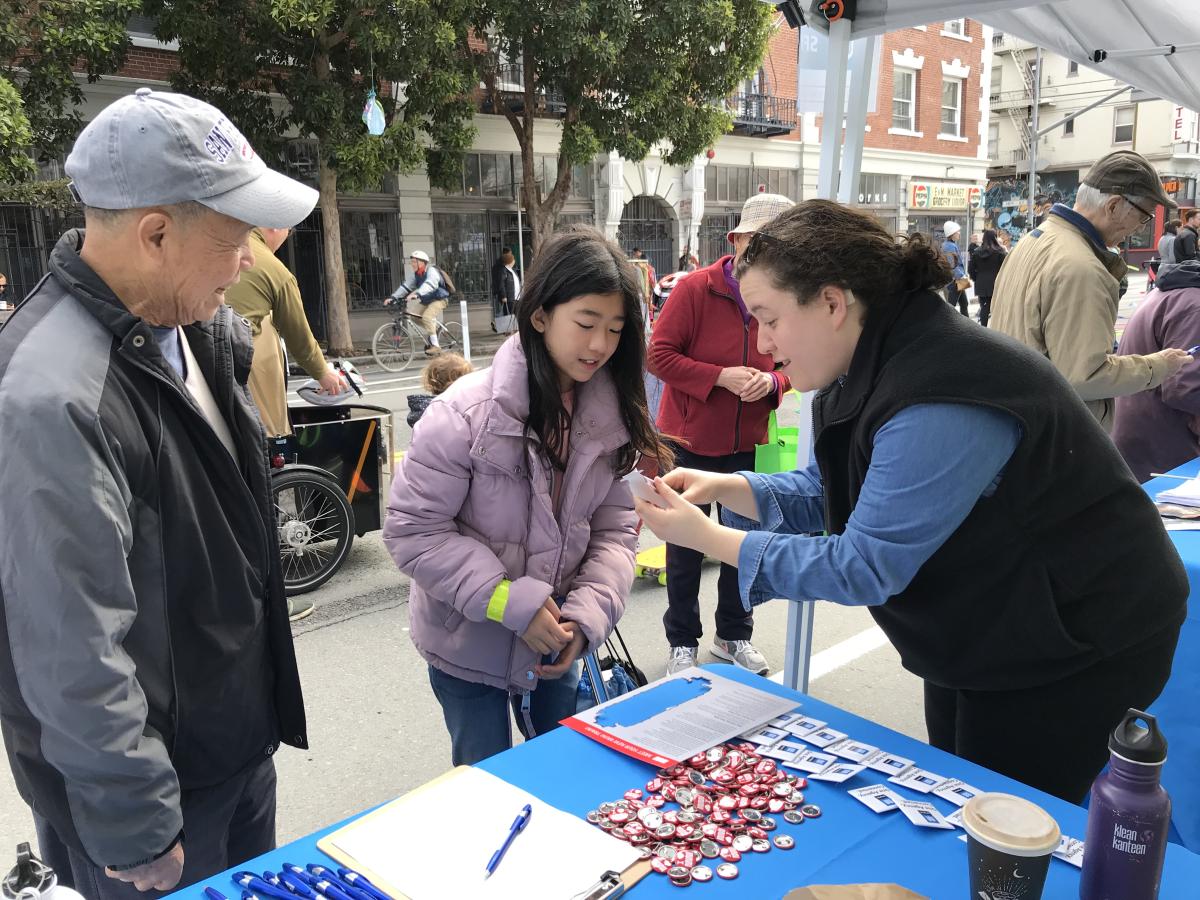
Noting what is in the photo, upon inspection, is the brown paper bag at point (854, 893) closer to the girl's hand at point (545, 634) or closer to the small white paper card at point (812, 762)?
the small white paper card at point (812, 762)

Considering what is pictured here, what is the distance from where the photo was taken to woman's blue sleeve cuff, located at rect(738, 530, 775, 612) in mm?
1675

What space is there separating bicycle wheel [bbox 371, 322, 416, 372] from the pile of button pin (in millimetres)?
14005

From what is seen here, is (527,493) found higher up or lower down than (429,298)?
higher up

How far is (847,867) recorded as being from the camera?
4.45 ft

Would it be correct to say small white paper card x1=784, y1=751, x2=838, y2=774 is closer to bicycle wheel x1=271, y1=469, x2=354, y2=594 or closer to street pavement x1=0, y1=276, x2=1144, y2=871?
street pavement x1=0, y1=276, x2=1144, y2=871

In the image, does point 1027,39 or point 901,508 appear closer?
point 901,508

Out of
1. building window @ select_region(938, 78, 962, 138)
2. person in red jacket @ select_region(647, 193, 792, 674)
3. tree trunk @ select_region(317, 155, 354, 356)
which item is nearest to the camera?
person in red jacket @ select_region(647, 193, 792, 674)

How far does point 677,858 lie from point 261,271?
3.78 meters

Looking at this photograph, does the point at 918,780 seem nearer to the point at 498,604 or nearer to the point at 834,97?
the point at 498,604

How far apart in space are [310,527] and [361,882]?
3.81 metres

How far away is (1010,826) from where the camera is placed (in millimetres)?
1136

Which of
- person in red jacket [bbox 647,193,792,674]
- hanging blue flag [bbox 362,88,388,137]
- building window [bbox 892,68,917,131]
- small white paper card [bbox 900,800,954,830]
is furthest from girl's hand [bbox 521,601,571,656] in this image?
building window [bbox 892,68,917,131]

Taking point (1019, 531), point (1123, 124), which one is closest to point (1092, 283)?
point (1019, 531)

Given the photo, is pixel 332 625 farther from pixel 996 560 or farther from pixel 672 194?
pixel 672 194
